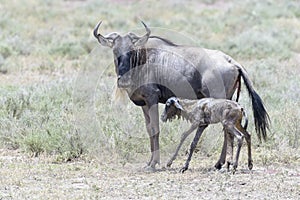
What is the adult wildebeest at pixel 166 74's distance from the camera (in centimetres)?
858

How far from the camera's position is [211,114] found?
823cm

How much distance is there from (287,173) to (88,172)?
7.75ft

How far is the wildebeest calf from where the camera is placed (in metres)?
8.16

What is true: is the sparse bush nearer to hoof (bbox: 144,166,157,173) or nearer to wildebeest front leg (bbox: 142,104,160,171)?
wildebeest front leg (bbox: 142,104,160,171)

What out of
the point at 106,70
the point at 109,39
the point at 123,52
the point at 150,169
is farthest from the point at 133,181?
the point at 106,70

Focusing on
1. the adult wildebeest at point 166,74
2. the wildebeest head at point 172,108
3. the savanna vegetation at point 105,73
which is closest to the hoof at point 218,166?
the adult wildebeest at point 166,74

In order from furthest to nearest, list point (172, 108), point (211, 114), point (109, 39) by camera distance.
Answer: point (109, 39)
point (172, 108)
point (211, 114)

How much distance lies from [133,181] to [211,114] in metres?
1.24

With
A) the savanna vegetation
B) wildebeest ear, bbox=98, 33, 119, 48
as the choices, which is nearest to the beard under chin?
wildebeest ear, bbox=98, 33, 119, 48

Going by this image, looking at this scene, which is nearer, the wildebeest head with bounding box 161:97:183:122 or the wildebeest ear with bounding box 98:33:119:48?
the wildebeest head with bounding box 161:97:183:122

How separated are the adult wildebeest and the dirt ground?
0.49 m

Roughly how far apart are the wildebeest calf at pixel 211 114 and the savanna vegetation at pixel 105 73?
2.47ft

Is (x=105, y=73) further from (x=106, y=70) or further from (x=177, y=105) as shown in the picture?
(x=177, y=105)

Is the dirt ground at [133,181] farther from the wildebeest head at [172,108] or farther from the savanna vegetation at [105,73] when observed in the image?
the wildebeest head at [172,108]
